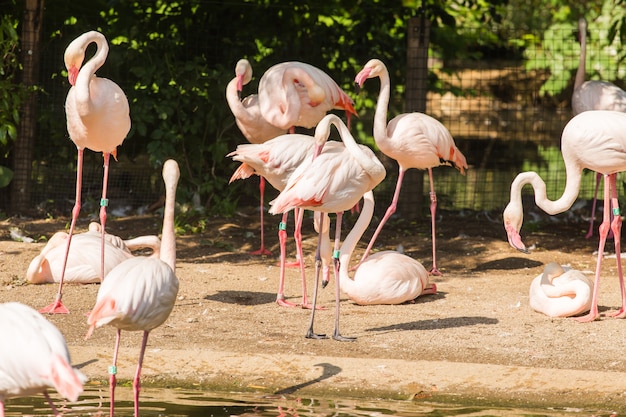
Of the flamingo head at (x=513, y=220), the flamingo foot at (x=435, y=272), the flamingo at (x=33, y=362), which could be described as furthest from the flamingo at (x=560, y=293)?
the flamingo at (x=33, y=362)

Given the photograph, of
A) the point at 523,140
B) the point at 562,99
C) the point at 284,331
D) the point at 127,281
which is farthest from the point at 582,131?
the point at 562,99

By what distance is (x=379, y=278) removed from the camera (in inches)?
249

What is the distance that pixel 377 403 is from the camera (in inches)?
181

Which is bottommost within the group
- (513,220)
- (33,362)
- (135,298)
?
(33,362)

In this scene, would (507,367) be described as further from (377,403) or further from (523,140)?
(523,140)

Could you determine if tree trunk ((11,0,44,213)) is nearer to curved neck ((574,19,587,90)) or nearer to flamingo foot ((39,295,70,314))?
flamingo foot ((39,295,70,314))

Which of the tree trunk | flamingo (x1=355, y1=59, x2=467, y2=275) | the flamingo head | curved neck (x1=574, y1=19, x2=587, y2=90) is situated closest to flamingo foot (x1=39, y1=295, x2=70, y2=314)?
flamingo (x1=355, y1=59, x2=467, y2=275)

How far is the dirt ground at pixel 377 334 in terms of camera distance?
15.5ft

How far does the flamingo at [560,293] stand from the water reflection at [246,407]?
5.42 feet

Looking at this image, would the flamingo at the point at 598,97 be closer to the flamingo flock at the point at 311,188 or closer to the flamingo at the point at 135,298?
the flamingo flock at the point at 311,188

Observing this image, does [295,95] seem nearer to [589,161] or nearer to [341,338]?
[589,161]

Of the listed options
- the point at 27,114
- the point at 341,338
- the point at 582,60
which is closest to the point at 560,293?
the point at 341,338

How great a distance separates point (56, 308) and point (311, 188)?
5.86ft

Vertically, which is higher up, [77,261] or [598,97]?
[598,97]
